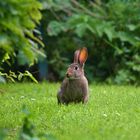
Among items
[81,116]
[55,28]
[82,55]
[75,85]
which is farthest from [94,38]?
[81,116]

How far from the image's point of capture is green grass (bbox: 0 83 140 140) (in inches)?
266

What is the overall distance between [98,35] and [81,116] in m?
5.98

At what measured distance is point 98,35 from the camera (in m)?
13.6

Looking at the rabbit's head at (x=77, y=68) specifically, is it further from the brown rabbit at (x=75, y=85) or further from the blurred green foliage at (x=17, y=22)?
the blurred green foliage at (x=17, y=22)

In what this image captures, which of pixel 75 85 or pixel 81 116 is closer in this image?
pixel 81 116

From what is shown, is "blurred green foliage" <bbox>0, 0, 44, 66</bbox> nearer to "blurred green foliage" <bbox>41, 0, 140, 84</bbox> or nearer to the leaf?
"blurred green foliage" <bbox>41, 0, 140, 84</bbox>

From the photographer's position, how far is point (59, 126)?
23.7ft

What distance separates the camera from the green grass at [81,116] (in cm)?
675

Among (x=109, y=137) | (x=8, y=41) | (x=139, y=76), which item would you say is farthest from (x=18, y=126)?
(x=139, y=76)

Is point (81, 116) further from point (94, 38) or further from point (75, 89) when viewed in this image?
point (94, 38)

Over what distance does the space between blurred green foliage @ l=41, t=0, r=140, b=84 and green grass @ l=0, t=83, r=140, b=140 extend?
295 cm

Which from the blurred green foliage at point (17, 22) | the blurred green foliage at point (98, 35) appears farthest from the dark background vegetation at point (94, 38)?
the blurred green foliage at point (17, 22)

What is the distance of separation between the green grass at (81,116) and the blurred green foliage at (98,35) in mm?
2950

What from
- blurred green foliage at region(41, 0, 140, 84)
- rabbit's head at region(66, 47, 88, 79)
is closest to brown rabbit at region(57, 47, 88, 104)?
rabbit's head at region(66, 47, 88, 79)
